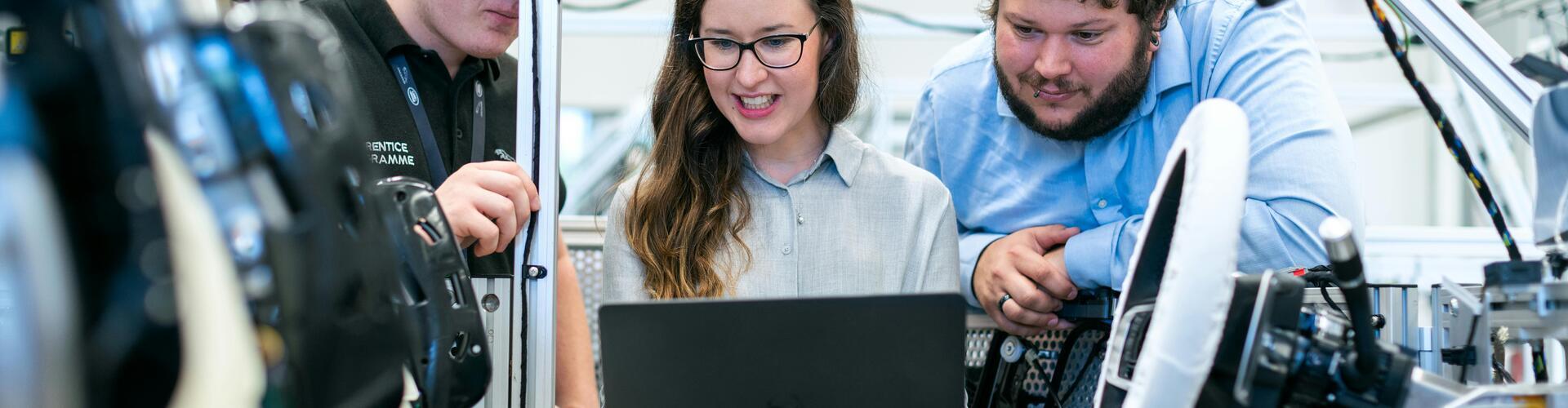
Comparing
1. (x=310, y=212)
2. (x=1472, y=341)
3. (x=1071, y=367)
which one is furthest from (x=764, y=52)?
(x=310, y=212)

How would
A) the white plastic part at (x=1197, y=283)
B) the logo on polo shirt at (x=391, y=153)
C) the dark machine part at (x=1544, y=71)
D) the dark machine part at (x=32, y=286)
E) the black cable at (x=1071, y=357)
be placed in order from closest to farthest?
1. the dark machine part at (x=32, y=286)
2. the white plastic part at (x=1197, y=283)
3. the dark machine part at (x=1544, y=71)
4. the black cable at (x=1071, y=357)
5. the logo on polo shirt at (x=391, y=153)

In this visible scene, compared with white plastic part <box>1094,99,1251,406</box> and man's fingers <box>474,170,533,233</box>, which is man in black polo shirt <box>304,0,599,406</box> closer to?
man's fingers <box>474,170,533,233</box>

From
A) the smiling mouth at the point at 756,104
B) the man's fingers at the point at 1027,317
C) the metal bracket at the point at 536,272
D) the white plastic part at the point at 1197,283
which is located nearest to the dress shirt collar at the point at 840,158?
the smiling mouth at the point at 756,104

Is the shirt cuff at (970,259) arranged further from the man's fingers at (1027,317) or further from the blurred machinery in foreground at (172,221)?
the blurred machinery in foreground at (172,221)

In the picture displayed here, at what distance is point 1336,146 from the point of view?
5.39 feet

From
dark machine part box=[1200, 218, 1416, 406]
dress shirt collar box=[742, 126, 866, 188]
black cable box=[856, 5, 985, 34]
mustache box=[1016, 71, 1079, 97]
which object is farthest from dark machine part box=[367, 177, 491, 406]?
black cable box=[856, 5, 985, 34]

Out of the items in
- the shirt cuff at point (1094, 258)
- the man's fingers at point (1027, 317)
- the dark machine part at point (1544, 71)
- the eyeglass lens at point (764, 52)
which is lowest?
the man's fingers at point (1027, 317)

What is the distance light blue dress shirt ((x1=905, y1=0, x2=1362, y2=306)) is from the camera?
1.58 meters

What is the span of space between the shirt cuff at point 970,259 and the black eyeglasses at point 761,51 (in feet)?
1.31

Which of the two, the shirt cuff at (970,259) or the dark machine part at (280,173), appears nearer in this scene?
the dark machine part at (280,173)

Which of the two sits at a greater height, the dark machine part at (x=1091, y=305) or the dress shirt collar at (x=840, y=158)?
the dress shirt collar at (x=840, y=158)

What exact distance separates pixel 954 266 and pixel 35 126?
136 cm

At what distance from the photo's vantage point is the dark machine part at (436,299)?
0.94m

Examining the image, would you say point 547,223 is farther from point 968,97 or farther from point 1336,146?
point 1336,146
